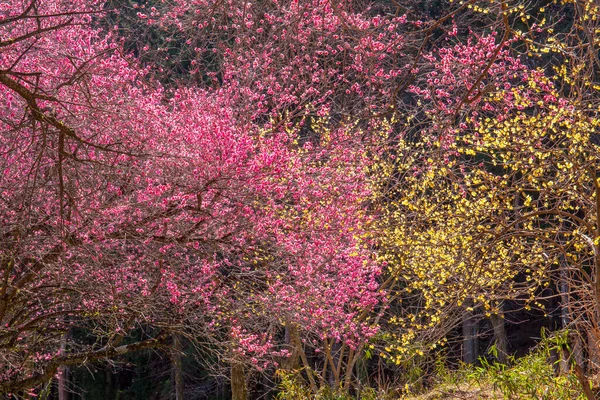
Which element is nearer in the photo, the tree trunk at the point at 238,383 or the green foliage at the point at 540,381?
the green foliage at the point at 540,381

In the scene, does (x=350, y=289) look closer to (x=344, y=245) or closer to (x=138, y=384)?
(x=344, y=245)

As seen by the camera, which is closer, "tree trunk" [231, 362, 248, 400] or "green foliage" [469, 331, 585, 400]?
"green foliage" [469, 331, 585, 400]

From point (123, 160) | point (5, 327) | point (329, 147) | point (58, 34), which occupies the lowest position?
point (5, 327)

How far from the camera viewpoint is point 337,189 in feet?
32.8

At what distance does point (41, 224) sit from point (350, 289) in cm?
506

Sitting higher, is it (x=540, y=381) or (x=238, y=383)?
(x=238, y=383)

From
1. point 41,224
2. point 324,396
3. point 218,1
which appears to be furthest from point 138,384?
point 218,1

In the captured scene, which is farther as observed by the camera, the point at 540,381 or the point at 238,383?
the point at 238,383

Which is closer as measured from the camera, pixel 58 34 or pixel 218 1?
pixel 218 1

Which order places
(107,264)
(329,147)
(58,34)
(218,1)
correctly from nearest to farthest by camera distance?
(218,1), (107,264), (58,34), (329,147)

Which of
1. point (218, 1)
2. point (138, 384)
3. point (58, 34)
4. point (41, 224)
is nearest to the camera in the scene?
point (218, 1)

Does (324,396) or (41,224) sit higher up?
(41,224)

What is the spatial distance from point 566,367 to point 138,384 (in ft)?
54.1

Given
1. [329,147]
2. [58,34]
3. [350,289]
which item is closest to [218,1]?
[58,34]
